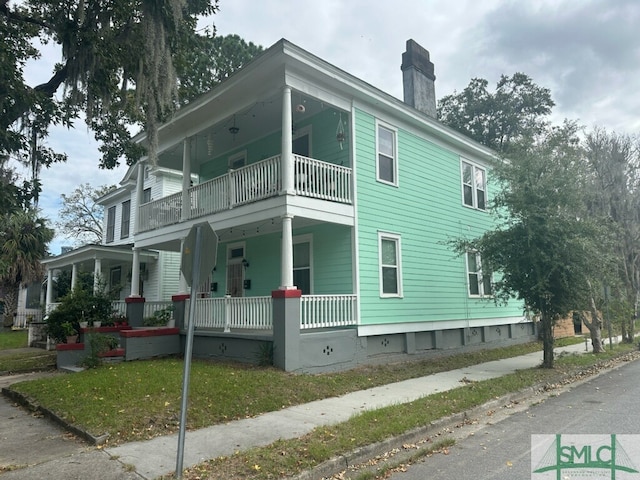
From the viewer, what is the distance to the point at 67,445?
5.88m

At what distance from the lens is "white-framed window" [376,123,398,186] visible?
12719 millimetres

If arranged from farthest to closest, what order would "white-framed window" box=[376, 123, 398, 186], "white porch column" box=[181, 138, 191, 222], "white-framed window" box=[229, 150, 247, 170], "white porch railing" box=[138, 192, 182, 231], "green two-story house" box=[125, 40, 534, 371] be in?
"white-framed window" box=[229, 150, 247, 170] → "white porch railing" box=[138, 192, 182, 231] → "white porch column" box=[181, 138, 191, 222] → "white-framed window" box=[376, 123, 398, 186] → "green two-story house" box=[125, 40, 534, 371]

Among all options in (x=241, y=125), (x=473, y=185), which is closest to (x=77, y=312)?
(x=241, y=125)

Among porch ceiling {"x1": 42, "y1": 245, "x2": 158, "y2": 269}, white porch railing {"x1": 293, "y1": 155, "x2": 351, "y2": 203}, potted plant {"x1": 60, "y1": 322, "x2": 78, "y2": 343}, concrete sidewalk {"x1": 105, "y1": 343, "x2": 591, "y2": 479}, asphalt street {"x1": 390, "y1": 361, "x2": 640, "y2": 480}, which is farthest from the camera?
porch ceiling {"x1": 42, "y1": 245, "x2": 158, "y2": 269}

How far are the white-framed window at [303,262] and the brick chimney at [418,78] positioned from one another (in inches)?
253

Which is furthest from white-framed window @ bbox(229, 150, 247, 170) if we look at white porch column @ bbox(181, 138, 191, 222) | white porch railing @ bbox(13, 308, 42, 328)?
white porch railing @ bbox(13, 308, 42, 328)

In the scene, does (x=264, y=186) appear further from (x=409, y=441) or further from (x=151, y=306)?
(x=151, y=306)

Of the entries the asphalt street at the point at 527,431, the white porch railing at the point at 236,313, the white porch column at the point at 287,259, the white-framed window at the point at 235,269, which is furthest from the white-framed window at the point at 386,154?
the asphalt street at the point at 527,431

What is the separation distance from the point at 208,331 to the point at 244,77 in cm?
632

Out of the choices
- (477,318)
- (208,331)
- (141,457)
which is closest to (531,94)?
(477,318)

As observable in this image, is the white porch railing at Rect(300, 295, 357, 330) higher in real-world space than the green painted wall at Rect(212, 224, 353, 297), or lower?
lower

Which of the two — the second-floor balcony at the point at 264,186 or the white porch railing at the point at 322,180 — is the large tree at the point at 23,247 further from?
the white porch railing at the point at 322,180

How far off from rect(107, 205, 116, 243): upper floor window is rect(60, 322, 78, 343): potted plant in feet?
37.0

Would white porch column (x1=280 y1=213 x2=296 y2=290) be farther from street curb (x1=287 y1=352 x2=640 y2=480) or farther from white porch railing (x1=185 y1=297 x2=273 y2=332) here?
street curb (x1=287 y1=352 x2=640 y2=480)
